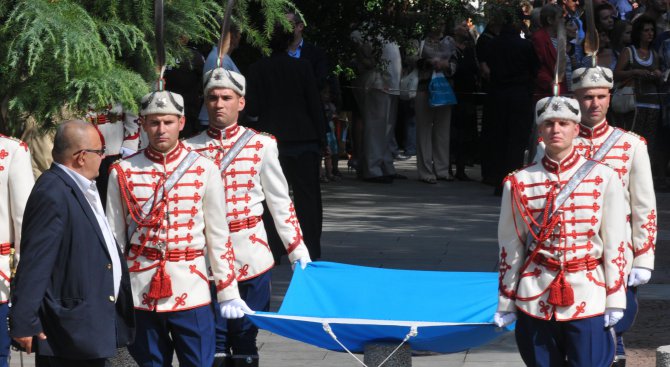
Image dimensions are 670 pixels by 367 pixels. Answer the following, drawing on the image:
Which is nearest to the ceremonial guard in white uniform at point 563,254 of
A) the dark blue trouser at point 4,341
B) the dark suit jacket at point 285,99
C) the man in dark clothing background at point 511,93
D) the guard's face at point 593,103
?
the guard's face at point 593,103

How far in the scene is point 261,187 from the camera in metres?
7.29

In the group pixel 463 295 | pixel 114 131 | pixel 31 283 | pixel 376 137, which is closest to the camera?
pixel 31 283

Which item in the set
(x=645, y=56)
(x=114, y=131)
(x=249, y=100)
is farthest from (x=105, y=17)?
(x=645, y=56)

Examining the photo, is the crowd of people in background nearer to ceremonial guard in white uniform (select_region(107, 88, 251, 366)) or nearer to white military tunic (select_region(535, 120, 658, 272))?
white military tunic (select_region(535, 120, 658, 272))

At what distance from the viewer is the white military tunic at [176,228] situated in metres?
6.36

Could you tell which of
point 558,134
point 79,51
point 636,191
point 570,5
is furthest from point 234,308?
point 570,5

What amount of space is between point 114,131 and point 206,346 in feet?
11.6

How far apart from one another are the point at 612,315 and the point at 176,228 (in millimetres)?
2029

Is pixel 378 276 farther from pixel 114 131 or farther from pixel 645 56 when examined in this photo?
pixel 645 56

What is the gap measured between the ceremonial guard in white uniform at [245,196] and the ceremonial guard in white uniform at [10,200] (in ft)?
3.28

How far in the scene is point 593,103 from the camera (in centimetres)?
704

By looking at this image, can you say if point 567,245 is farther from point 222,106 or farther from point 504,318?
point 222,106

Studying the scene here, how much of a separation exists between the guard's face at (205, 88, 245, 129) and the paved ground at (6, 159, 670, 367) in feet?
5.47

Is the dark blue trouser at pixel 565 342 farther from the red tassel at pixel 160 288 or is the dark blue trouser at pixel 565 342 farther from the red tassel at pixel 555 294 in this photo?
the red tassel at pixel 160 288
